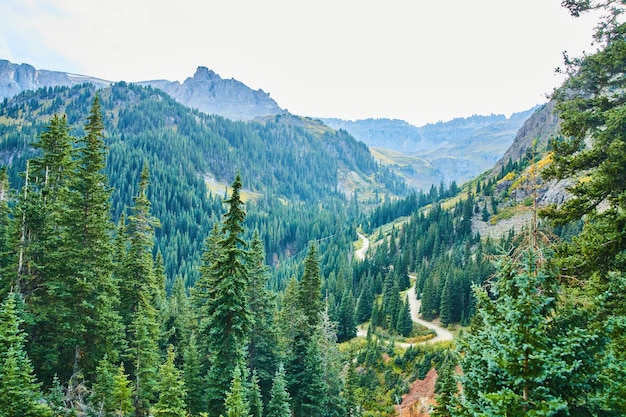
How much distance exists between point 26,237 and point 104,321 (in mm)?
7332

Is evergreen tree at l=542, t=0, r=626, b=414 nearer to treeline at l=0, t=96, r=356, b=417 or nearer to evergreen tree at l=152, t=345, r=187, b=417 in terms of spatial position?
treeline at l=0, t=96, r=356, b=417

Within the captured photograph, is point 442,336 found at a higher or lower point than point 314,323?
lower

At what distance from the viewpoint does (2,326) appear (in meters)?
16.8

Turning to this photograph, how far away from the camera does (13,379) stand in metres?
16.0

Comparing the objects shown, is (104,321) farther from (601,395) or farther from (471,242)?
(471,242)

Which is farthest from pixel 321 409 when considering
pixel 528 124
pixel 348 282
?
pixel 528 124

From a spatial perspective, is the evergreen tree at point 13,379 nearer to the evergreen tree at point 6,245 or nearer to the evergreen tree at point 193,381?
the evergreen tree at point 6,245

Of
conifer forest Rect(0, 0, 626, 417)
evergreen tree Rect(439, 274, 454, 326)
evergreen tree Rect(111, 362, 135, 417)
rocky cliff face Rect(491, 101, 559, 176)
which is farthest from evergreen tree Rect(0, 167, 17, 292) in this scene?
rocky cliff face Rect(491, 101, 559, 176)

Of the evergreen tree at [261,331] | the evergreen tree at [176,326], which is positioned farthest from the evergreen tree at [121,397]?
the evergreen tree at [176,326]

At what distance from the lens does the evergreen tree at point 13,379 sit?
1580 cm

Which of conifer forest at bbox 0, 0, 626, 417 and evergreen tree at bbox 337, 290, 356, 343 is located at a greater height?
conifer forest at bbox 0, 0, 626, 417

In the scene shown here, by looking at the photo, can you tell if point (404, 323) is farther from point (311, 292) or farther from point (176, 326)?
point (176, 326)

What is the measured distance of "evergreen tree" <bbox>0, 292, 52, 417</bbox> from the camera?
1580cm

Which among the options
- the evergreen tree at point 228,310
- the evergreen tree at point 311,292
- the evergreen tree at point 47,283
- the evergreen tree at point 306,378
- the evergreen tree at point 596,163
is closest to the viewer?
the evergreen tree at point 596,163
